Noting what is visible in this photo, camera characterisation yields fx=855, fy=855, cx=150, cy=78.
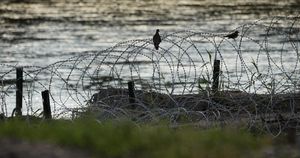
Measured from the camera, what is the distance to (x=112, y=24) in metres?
50.0

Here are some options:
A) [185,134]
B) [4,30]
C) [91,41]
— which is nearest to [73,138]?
[185,134]

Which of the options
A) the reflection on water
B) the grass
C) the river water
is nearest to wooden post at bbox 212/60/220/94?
the grass

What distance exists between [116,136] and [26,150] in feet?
3.60

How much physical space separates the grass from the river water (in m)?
13.7

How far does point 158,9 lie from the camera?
60.6 m

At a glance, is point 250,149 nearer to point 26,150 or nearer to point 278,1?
point 26,150

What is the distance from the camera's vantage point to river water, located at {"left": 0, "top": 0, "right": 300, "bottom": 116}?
108 feet

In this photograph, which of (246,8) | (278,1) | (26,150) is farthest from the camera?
(278,1)

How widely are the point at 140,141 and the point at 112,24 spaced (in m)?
42.7

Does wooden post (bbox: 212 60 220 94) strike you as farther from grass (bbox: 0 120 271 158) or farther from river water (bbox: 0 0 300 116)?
river water (bbox: 0 0 300 116)

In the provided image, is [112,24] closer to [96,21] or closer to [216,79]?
[96,21]

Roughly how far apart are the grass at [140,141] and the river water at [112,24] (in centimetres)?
1371

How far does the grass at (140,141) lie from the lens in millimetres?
7195

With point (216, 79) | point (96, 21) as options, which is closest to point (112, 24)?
point (96, 21)
